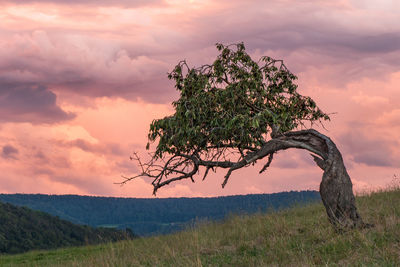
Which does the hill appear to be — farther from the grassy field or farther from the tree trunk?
the tree trunk

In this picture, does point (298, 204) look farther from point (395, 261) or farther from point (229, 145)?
point (395, 261)

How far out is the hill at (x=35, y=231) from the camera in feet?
311

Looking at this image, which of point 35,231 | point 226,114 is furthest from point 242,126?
point 35,231

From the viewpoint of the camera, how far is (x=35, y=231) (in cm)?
10338

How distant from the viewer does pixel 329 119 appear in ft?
71.9

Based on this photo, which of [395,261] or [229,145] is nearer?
[395,261]

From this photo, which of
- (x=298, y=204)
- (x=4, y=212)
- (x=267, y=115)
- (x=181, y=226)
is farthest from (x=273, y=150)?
(x=4, y=212)

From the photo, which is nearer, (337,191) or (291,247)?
(291,247)

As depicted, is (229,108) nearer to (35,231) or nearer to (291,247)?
(291,247)

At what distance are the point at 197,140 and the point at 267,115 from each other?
2932 mm

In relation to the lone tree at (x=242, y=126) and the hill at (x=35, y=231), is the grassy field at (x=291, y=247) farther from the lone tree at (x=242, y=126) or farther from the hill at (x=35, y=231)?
the hill at (x=35, y=231)

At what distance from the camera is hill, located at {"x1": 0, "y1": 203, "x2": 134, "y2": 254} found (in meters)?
94.8

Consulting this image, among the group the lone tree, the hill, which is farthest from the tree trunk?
the hill

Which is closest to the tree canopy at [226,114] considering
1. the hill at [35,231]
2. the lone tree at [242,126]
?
the lone tree at [242,126]
